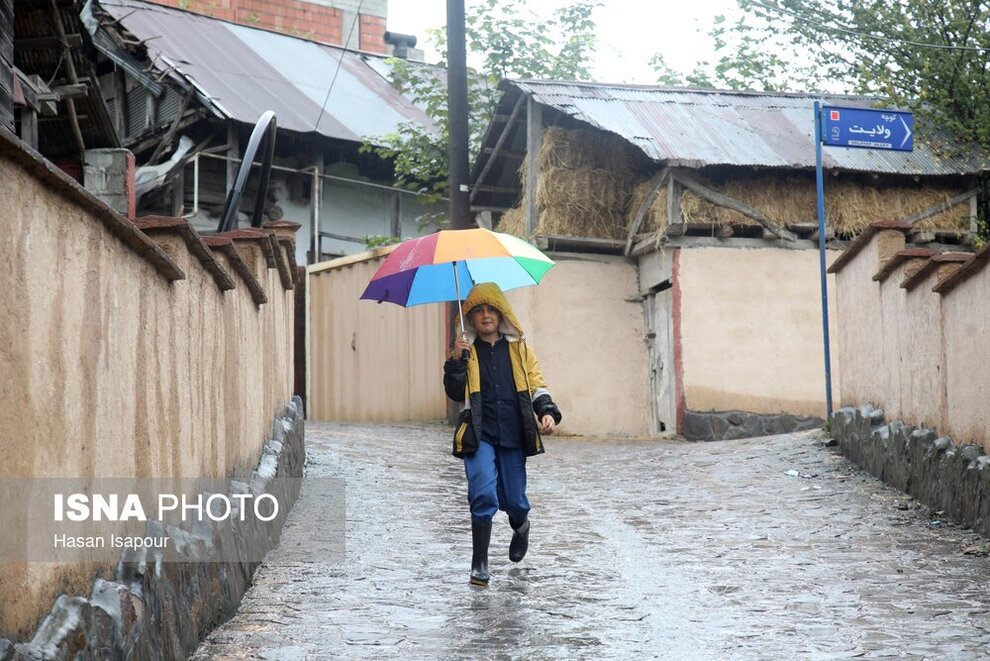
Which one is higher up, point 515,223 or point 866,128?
point 866,128

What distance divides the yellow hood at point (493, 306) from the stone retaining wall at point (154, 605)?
5.30ft

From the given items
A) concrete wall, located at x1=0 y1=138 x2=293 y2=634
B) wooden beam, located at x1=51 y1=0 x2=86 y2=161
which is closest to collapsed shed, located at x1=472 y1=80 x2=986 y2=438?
wooden beam, located at x1=51 y1=0 x2=86 y2=161

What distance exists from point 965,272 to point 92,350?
256 inches

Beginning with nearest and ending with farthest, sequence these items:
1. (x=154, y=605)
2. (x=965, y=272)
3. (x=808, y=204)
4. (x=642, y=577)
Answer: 1. (x=154, y=605)
2. (x=642, y=577)
3. (x=965, y=272)
4. (x=808, y=204)

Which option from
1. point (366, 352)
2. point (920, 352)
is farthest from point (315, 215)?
point (920, 352)

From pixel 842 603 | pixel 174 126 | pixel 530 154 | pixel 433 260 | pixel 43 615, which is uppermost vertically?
pixel 174 126

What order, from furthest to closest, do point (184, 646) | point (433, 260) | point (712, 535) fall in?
point (712, 535)
point (433, 260)
point (184, 646)

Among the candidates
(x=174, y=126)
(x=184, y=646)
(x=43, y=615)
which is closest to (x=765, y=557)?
(x=184, y=646)

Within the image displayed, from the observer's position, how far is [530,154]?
18.3 meters

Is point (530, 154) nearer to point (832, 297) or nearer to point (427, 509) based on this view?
point (832, 297)

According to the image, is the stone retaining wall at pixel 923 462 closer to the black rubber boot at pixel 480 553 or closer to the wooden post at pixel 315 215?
the black rubber boot at pixel 480 553

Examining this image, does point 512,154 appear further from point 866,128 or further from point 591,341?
point 866,128

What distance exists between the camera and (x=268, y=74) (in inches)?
1069

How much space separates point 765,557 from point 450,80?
1052cm
